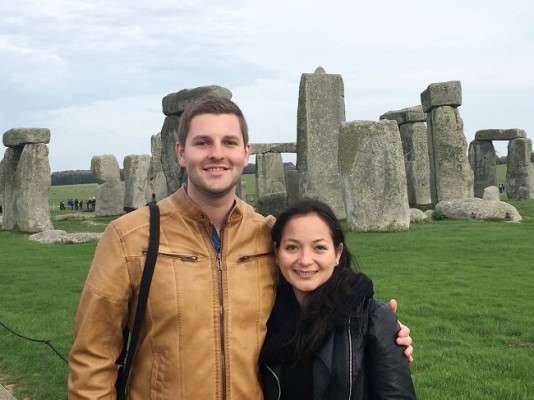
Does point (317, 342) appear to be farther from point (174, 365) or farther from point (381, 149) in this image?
point (381, 149)

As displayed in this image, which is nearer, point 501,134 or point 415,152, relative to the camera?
point 415,152

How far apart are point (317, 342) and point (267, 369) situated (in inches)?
10.2

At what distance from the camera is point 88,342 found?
230cm

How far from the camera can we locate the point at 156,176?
72.0 feet

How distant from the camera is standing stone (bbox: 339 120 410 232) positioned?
12.1 meters

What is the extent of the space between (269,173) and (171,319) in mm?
21768

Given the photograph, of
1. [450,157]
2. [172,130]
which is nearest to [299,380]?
[172,130]

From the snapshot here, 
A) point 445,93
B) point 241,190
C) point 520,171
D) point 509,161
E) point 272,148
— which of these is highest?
point 445,93

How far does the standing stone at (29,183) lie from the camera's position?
16.0m

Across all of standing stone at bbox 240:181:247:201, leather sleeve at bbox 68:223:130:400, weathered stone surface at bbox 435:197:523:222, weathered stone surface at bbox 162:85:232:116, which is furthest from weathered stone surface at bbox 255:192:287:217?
leather sleeve at bbox 68:223:130:400

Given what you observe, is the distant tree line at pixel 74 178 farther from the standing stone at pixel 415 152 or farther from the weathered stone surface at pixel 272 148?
the standing stone at pixel 415 152

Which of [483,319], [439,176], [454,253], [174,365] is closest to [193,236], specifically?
[174,365]

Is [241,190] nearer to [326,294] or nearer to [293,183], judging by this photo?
[293,183]

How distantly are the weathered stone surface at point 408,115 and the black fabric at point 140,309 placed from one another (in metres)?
19.3
